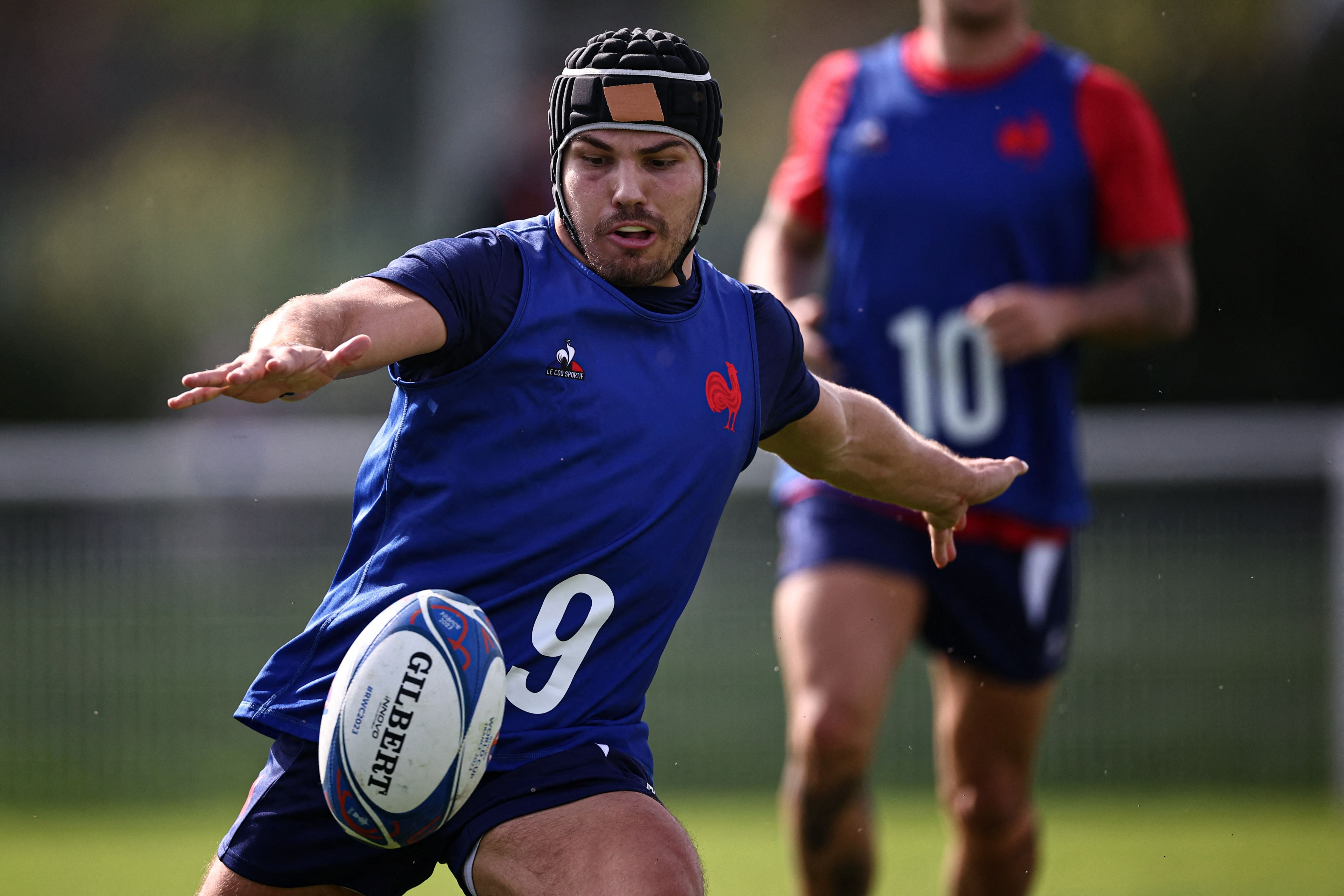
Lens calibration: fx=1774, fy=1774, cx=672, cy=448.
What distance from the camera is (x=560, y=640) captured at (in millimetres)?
3428

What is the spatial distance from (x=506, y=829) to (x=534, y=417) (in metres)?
0.77

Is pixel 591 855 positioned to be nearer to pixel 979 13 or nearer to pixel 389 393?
pixel 979 13

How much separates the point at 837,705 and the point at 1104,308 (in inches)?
60.1

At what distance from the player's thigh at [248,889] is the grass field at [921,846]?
129 inches

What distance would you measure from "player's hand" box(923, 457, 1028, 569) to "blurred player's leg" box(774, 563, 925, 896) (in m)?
1.07

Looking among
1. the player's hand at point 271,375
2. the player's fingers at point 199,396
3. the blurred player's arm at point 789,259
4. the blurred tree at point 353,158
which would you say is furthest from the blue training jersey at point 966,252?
→ the blurred tree at point 353,158

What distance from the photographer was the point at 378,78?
18.6 meters

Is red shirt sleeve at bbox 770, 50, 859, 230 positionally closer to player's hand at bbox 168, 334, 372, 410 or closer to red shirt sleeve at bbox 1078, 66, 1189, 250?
red shirt sleeve at bbox 1078, 66, 1189, 250

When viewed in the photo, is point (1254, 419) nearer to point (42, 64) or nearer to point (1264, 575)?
point (1264, 575)

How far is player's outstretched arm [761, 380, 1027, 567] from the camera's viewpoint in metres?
3.90

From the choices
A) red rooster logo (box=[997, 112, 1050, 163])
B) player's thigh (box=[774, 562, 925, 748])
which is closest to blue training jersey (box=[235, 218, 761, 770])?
player's thigh (box=[774, 562, 925, 748])

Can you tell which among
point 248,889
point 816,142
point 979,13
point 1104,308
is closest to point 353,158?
point 816,142

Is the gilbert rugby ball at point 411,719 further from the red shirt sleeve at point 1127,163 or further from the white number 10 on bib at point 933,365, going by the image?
the red shirt sleeve at point 1127,163

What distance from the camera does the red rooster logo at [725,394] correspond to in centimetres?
358
